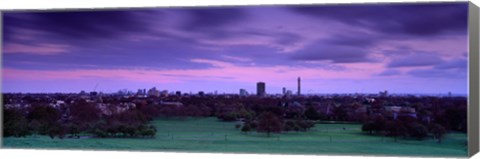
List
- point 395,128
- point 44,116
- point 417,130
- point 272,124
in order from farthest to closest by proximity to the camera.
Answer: point 44,116 < point 272,124 < point 395,128 < point 417,130

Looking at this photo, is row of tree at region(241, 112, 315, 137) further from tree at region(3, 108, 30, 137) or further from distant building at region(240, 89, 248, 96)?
tree at region(3, 108, 30, 137)

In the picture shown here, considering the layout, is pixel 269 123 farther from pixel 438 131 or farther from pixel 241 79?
pixel 438 131

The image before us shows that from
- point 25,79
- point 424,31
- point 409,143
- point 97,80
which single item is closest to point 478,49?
point 424,31

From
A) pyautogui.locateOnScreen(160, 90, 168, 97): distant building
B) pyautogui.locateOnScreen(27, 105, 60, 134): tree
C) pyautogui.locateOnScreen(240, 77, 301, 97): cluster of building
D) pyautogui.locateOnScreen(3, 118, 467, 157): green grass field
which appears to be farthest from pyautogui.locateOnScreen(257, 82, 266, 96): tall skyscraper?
pyautogui.locateOnScreen(27, 105, 60, 134): tree

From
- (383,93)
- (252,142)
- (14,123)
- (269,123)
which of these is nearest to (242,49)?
(269,123)

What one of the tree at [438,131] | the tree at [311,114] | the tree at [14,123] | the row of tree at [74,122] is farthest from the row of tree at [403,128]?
the tree at [14,123]

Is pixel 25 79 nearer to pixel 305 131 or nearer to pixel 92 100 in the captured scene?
pixel 92 100
